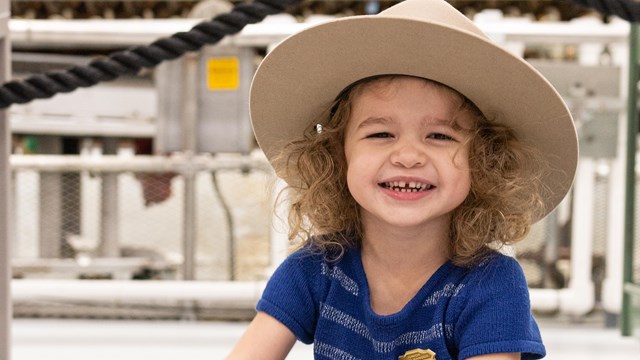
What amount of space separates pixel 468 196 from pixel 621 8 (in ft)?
1.02

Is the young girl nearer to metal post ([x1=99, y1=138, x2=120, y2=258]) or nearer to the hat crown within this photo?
the hat crown

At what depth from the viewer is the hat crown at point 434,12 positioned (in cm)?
109

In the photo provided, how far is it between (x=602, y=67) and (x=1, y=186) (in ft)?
5.77

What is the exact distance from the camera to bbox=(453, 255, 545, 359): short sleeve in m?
1.07

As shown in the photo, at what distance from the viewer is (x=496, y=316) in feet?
3.56

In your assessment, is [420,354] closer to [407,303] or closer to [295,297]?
[407,303]

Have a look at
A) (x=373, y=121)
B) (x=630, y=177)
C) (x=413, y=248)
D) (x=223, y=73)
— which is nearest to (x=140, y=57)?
(x=373, y=121)

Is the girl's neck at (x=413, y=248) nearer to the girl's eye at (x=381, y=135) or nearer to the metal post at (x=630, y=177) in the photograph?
the girl's eye at (x=381, y=135)

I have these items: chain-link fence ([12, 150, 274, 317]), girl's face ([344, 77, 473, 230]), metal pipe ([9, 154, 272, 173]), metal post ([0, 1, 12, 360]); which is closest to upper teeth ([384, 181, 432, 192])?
girl's face ([344, 77, 473, 230])

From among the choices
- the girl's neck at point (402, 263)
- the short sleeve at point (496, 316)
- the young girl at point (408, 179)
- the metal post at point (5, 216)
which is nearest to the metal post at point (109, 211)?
the metal post at point (5, 216)

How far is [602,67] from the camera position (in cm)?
252

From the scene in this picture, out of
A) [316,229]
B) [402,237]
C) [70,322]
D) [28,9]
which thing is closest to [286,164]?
[316,229]

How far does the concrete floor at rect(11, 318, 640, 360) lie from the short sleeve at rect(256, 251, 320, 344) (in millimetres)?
1180

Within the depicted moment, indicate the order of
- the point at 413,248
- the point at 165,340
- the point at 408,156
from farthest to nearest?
the point at 165,340 < the point at 413,248 < the point at 408,156
